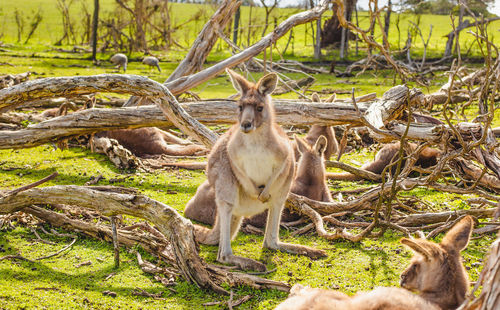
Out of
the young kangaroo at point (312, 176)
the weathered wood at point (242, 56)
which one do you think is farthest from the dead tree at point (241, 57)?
the young kangaroo at point (312, 176)

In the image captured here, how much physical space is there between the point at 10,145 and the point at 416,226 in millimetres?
4822

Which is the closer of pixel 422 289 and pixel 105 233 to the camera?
pixel 422 289

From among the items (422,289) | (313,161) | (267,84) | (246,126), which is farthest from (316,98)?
(422,289)

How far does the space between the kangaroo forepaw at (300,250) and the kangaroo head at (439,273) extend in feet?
4.89

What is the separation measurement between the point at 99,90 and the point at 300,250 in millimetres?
2797

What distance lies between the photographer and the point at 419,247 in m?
2.74

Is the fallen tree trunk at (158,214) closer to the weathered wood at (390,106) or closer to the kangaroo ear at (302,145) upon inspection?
the kangaroo ear at (302,145)

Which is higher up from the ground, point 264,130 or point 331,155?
point 264,130

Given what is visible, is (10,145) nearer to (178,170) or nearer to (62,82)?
(62,82)

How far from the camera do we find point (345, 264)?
435 centimetres

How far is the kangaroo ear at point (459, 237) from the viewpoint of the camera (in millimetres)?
2982

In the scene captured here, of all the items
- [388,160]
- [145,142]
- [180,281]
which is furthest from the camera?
[145,142]

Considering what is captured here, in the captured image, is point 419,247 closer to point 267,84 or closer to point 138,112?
point 267,84

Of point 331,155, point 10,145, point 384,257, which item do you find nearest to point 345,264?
point 384,257
